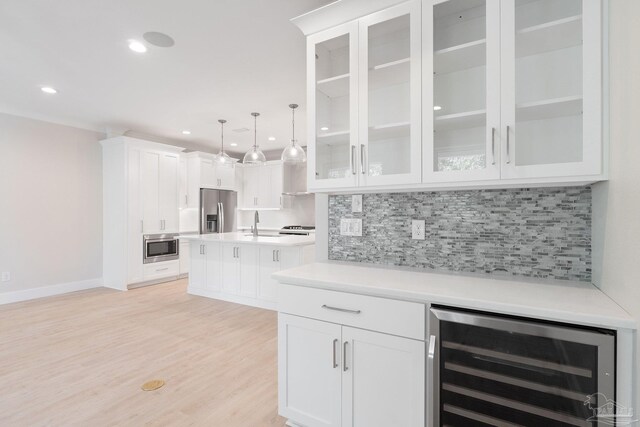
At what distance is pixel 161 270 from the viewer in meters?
5.55

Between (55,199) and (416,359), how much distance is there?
5.74 metres

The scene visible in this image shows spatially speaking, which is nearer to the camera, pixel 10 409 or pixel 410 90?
pixel 410 90

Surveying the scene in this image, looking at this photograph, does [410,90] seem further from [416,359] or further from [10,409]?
[10,409]

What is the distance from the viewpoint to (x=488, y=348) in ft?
3.89

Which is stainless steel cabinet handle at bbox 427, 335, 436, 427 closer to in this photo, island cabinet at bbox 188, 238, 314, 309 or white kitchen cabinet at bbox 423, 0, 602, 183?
white kitchen cabinet at bbox 423, 0, 602, 183

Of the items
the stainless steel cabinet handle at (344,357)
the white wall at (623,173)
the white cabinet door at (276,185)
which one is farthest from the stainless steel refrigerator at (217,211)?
the white wall at (623,173)

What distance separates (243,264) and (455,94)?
342 cm

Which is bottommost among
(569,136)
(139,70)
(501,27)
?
(569,136)

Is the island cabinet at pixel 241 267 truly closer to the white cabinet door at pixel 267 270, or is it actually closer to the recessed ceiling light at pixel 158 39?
the white cabinet door at pixel 267 270

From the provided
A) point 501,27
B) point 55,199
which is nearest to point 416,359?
point 501,27

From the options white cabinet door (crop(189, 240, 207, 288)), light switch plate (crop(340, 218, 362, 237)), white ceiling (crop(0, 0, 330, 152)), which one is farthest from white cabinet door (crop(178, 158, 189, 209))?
light switch plate (crop(340, 218, 362, 237))

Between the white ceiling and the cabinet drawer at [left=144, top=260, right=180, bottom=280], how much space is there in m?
2.46

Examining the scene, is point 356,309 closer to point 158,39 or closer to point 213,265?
point 158,39

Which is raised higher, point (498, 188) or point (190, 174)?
point (190, 174)
